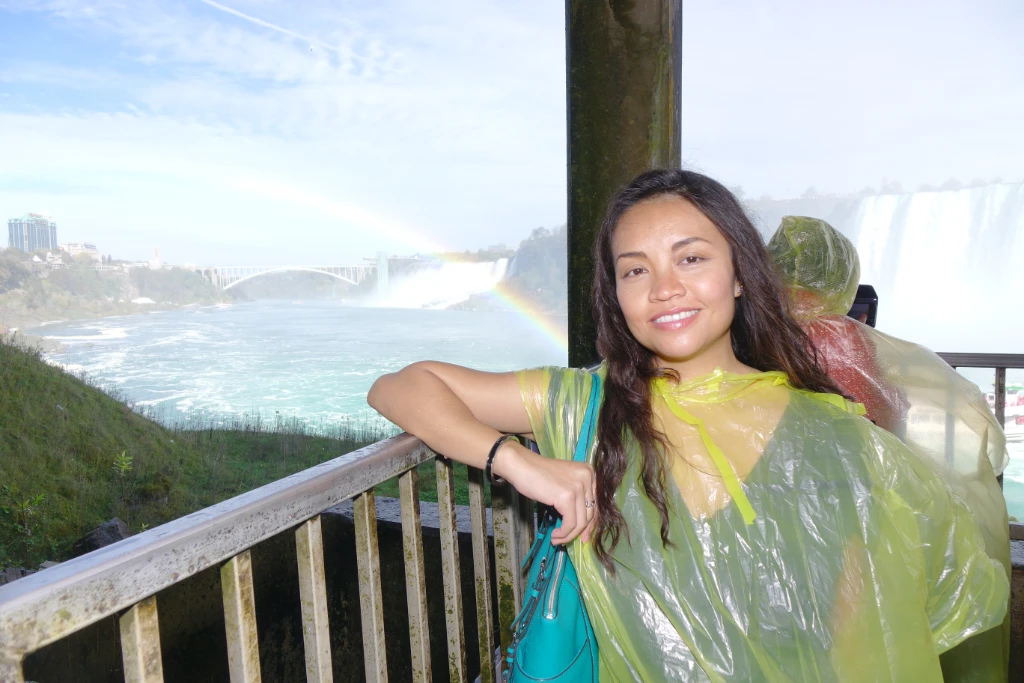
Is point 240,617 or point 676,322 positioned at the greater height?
point 676,322

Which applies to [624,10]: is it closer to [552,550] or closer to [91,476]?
[552,550]

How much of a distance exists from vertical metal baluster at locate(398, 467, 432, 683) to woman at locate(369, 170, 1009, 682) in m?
0.14

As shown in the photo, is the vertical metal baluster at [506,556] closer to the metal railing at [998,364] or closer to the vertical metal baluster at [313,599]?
the vertical metal baluster at [313,599]

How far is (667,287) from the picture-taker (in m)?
1.10

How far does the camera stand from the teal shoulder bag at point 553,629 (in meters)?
1.03

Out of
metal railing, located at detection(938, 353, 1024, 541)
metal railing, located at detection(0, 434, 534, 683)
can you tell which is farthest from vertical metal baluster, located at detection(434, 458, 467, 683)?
metal railing, located at detection(938, 353, 1024, 541)

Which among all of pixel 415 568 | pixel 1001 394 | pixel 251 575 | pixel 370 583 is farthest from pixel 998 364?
pixel 251 575

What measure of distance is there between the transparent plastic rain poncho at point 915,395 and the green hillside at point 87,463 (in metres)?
5.81

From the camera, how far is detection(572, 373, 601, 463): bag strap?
3.72ft

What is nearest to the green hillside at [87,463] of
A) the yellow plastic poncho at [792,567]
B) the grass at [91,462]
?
the grass at [91,462]

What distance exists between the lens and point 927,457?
1.57 meters

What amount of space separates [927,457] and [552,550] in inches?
41.6

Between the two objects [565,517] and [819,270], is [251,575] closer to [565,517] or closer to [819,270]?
[565,517]

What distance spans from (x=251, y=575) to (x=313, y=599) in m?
0.16
